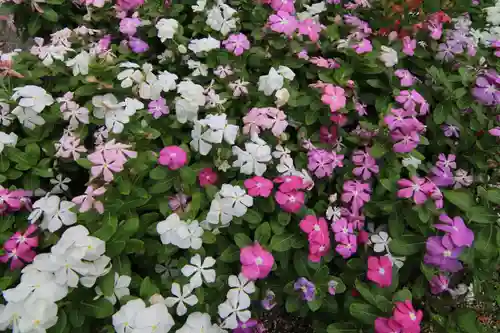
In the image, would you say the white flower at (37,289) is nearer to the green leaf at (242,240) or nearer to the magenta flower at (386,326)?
the green leaf at (242,240)

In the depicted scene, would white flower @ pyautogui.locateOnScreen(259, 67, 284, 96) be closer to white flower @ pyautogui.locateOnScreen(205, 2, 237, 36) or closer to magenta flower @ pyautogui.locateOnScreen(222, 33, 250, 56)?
magenta flower @ pyautogui.locateOnScreen(222, 33, 250, 56)

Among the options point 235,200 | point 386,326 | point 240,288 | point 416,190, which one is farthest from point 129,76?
point 386,326

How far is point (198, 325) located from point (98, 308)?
0.29 m

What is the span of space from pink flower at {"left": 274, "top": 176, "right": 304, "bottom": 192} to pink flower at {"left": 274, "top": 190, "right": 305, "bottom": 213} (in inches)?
0.6

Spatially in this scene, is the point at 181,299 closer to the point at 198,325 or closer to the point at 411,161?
the point at 198,325

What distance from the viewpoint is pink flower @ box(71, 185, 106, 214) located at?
130cm

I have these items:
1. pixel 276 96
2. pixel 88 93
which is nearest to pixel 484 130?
pixel 276 96

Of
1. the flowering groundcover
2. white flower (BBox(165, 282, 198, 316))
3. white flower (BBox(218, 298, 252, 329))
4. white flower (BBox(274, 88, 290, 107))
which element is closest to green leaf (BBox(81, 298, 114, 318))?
the flowering groundcover

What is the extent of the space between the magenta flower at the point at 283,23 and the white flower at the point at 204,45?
0.78 feet

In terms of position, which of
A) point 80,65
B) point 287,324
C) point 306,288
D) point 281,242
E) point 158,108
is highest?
point 80,65

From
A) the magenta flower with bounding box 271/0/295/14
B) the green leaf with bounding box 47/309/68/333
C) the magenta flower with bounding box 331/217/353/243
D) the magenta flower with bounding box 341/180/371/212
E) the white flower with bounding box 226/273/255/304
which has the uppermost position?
the magenta flower with bounding box 271/0/295/14

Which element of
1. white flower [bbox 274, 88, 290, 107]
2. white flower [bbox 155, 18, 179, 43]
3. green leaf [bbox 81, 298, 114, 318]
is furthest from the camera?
white flower [bbox 155, 18, 179, 43]

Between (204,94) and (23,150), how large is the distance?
0.68 meters

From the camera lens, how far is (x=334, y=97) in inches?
64.7
